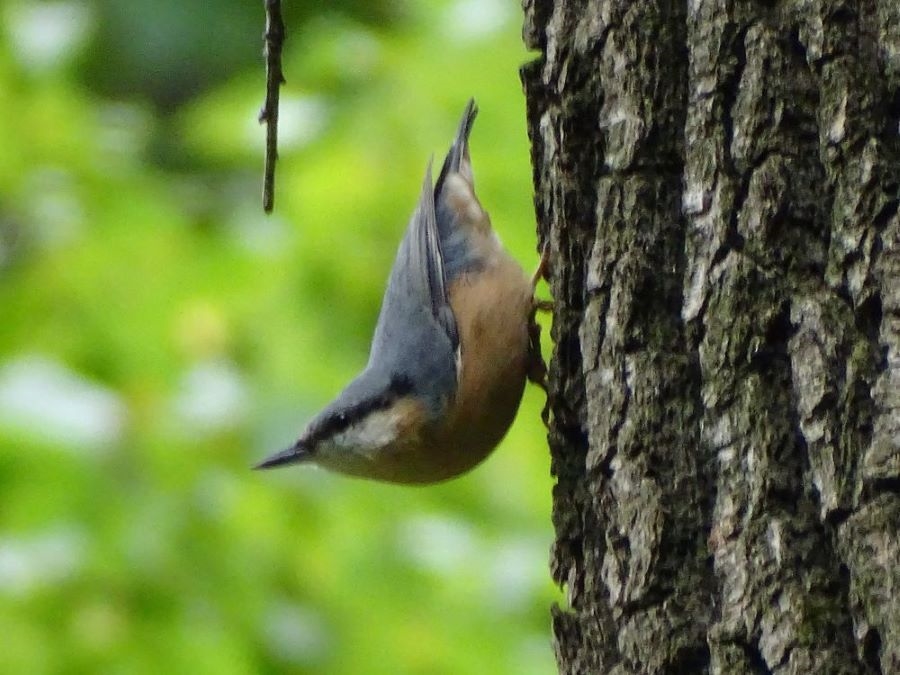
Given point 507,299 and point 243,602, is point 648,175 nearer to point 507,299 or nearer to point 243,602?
point 507,299

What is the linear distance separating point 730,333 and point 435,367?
69.4 inches

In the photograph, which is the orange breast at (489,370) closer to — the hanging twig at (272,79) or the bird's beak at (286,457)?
the bird's beak at (286,457)

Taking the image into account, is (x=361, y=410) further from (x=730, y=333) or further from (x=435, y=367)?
(x=730, y=333)

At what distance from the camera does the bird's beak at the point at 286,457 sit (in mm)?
3512

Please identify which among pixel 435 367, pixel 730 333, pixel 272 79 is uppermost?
pixel 435 367

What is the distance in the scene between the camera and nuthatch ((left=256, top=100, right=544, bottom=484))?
11.5 ft

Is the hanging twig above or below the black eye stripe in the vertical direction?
below

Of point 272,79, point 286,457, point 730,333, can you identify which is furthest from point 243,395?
point 730,333

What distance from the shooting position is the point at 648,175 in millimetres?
2156

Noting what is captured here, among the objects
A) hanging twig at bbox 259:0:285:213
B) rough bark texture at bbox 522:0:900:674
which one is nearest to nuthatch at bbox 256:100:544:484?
rough bark texture at bbox 522:0:900:674

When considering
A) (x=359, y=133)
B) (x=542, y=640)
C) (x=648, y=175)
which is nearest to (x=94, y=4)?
(x=359, y=133)

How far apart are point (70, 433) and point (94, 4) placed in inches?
145

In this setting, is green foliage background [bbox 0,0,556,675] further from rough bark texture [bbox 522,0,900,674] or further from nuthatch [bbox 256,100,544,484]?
rough bark texture [bbox 522,0,900,674]

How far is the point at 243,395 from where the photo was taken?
142 inches
